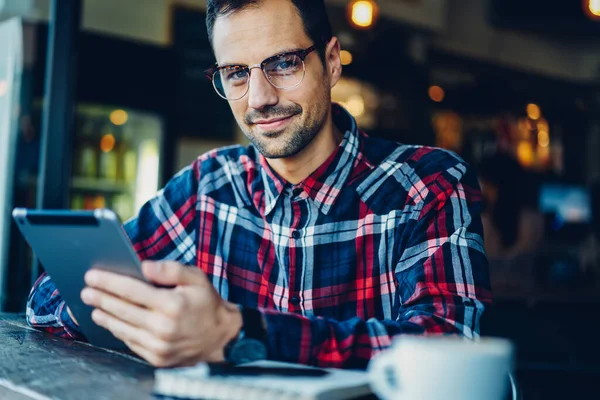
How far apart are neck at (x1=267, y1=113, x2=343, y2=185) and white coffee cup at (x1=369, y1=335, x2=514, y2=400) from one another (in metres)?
0.93

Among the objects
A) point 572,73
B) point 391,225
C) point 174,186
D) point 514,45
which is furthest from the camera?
point 572,73

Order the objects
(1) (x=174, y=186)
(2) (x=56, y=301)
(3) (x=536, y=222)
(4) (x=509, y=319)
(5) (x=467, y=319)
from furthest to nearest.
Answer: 1. (3) (x=536, y=222)
2. (4) (x=509, y=319)
3. (1) (x=174, y=186)
4. (2) (x=56, y=301)
5. (5) (x=467, y=319)

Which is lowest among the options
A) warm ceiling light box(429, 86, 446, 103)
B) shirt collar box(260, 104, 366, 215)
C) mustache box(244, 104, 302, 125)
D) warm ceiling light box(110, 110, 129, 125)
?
shirt collar box(260, 104, 366, 215)

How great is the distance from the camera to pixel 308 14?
4.83ft

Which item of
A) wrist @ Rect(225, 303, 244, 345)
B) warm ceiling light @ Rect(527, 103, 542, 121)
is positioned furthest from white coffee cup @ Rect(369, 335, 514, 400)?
warm ceiling light @ Rect(527, 103, 542, 121)

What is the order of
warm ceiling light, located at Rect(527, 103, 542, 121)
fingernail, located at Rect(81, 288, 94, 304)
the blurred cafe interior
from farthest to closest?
warm ceiling light, located at Rect(527, 103, 542, 121), the blurred cafe interior, fingernail, located at Rect(81, 288, 94, 304)

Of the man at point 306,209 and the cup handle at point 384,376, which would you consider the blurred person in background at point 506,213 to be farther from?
the cup handle at point 384,376

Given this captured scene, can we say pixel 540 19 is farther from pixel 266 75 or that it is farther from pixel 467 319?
pixel 467 319

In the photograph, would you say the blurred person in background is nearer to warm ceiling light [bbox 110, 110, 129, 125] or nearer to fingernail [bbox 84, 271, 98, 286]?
warm ceiling light [bbox 110, 110, 129, 125]

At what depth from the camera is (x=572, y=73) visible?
785 centimetres

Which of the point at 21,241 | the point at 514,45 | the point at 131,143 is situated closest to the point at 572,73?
the point at 514,45

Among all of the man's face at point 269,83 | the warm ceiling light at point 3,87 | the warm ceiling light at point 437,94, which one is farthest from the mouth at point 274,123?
the warm ceiling light at point 437,94

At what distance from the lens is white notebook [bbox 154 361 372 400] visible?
68cm

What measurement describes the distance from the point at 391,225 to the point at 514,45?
6122 millimetres
